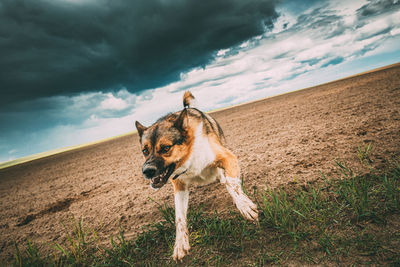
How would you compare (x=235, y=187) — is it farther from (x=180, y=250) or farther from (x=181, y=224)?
(x=180, y=250)

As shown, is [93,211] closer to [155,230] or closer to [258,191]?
[155,230]

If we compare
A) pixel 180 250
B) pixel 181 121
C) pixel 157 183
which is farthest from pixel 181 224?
pixel 181 121

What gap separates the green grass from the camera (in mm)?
1567

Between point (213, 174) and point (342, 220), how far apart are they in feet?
5.59

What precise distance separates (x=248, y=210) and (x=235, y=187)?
14.5 inches

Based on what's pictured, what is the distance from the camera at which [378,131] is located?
370cm

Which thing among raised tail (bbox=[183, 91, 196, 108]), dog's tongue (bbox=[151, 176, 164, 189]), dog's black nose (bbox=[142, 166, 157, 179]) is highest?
raised tail (bbox=[183, 91, 196, 108])

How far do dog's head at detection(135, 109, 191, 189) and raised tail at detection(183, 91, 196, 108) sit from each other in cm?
149

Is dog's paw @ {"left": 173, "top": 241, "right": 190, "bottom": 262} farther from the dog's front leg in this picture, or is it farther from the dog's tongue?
the dog's tongue

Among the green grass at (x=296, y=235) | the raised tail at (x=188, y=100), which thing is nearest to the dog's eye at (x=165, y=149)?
the green grass at (x=296, y=235)

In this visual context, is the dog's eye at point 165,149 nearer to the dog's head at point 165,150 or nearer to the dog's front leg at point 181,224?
the dog's head at point 165,150

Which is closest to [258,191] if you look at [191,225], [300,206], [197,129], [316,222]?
[300,206]

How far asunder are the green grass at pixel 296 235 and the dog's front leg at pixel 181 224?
0.09 meters

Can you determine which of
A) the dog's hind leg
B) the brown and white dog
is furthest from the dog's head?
the dog's hind leg
